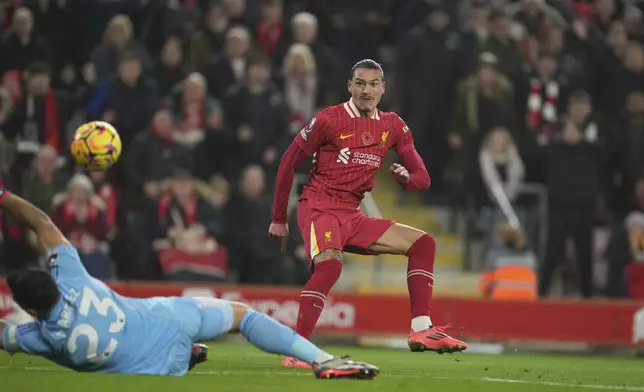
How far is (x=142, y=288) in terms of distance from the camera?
50.7ft

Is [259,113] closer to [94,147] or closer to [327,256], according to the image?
[94,147]

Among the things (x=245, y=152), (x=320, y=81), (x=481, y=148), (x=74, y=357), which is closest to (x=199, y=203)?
(x=245, y=152)

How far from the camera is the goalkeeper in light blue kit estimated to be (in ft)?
26.9

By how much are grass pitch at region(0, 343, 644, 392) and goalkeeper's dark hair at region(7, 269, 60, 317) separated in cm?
49

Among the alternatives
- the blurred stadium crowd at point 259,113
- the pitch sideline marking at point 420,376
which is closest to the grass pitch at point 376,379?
the pitch sideline marking at point 420,376

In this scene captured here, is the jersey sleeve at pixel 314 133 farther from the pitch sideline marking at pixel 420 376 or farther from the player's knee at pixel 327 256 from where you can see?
the pitch sideline marking at pixel 420 376

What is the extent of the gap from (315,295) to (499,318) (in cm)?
584

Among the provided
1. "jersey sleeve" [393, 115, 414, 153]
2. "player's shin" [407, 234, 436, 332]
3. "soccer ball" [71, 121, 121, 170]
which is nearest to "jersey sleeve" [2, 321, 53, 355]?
"soccer ball" [71, 121, 121, 170]

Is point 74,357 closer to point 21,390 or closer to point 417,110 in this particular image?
point 21,390

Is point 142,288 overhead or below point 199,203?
below

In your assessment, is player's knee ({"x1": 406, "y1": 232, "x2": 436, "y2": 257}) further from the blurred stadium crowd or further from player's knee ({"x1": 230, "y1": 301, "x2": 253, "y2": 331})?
the blurred stadium crowd

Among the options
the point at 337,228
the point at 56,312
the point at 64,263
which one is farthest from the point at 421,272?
the point at 56,312

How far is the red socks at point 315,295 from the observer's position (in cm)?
1032

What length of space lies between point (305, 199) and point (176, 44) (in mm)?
7115
